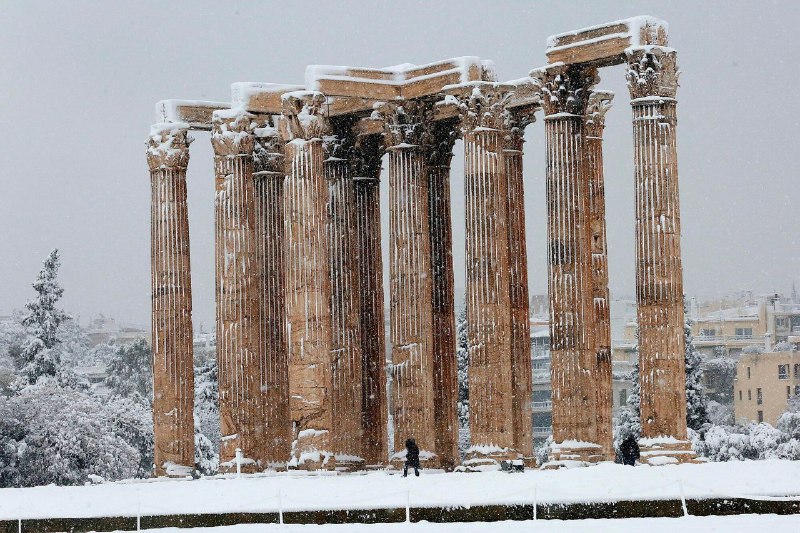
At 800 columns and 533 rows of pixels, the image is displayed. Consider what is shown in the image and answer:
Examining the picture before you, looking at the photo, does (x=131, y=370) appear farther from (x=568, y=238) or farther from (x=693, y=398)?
(x=568, y=238)

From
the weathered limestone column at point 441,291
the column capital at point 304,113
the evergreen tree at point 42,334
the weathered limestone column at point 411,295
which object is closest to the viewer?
the column capital at point 304,113

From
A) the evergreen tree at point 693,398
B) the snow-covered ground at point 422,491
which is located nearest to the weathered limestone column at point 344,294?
the snow-covered ground at point 422,491

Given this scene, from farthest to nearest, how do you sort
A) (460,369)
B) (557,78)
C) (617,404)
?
(617,404) → (460,369) → (557,78)

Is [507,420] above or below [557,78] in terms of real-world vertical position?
below

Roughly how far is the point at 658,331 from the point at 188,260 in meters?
21.0

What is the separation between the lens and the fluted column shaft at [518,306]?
243ft

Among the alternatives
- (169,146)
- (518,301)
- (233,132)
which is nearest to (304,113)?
(233,132)

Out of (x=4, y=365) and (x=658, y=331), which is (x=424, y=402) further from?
(x=4, y=365)

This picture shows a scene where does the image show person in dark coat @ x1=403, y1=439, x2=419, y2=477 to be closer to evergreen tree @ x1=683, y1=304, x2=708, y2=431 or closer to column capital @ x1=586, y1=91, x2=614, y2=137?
column capital @ x1=586, y1=91, x2=614, y2=137

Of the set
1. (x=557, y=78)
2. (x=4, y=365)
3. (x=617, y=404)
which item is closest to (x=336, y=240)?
(x=557, y=78)

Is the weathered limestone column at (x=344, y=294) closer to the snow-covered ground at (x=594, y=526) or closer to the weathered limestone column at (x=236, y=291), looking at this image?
the weathered limestone column at (x=236, y=291)

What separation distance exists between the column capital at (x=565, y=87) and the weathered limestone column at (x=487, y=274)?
252cm

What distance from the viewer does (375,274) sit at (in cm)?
7806

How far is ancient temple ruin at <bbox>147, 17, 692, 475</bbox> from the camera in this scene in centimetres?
6425
